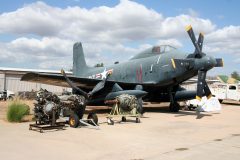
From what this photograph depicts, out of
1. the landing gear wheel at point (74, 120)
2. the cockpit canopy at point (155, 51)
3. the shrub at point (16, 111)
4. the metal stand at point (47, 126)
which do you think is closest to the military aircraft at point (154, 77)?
the cockpit canopy at point (155, 51)

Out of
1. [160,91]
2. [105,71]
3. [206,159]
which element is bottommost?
[206,159]

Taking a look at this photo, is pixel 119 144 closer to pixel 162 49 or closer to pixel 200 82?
pixel 200 82

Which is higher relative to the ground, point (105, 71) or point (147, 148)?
point (105, 71)

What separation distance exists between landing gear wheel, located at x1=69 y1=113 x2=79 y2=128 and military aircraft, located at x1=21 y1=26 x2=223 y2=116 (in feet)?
12.1

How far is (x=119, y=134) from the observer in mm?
9523

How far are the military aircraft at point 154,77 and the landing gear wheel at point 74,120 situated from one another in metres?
3.69

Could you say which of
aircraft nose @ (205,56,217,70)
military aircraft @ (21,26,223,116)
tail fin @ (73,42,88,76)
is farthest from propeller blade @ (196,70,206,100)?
tail fin @ (73,42,88,76)

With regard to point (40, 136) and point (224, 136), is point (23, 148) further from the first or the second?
point (224, 136)

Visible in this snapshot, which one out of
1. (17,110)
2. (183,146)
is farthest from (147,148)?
(17,110)

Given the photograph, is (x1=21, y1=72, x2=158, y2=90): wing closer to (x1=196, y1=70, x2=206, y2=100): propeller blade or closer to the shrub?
the shrub

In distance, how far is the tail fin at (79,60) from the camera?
2462 cm

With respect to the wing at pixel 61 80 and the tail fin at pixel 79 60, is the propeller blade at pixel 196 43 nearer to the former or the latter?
the wing at pixel 61 80

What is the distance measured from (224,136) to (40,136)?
5.53 metres

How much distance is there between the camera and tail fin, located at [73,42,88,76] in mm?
24625
